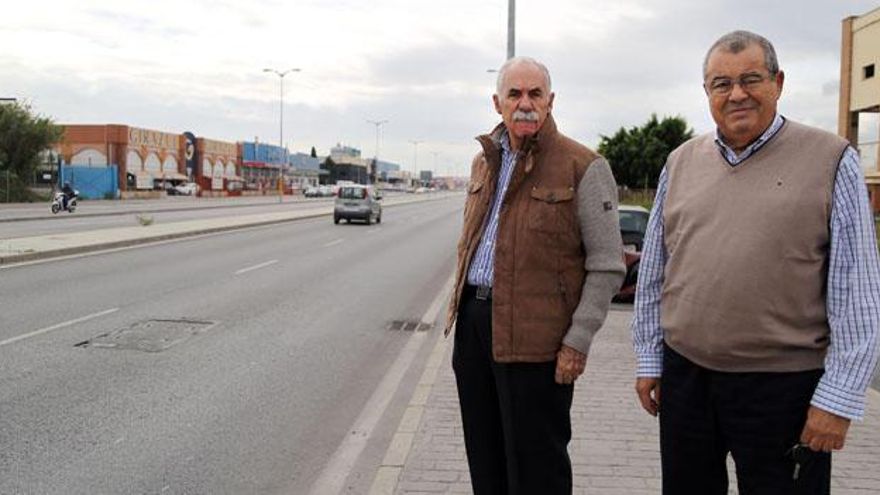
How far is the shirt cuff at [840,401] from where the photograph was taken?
2.35m

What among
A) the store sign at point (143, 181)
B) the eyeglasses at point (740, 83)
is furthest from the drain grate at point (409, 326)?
the store sign at point (143, 181)

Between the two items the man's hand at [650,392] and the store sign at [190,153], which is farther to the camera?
the store sign at [190,153]

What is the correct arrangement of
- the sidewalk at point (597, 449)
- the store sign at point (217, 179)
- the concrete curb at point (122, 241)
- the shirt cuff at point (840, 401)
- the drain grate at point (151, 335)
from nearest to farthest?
the shirt cuff at point (840, 401) < the sidewalk at point (597, 449) < the drain grate at point (151, 335) < the concrete curb at point (122, 241) < the store sign at point (217, 179)

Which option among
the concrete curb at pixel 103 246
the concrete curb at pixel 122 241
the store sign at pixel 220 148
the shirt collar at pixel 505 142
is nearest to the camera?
the shirt collar at pixel 505 142

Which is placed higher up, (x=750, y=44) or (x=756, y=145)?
(x=750, y=44)

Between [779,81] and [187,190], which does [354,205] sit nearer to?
[779,81]

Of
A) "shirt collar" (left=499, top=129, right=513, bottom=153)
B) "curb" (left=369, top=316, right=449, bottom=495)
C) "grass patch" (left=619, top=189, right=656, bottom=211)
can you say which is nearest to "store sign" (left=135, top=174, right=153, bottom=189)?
"grass patch" (left=619, top=189, right=656, bottom=211)

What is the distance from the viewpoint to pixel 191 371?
24.3 feet

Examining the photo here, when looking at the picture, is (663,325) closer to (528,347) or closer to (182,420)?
(528,347)

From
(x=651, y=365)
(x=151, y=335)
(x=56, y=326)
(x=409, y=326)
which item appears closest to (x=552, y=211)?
(x=651, y=365)

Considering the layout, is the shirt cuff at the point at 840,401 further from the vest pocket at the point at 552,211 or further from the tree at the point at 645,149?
the tree at the point at 645,149

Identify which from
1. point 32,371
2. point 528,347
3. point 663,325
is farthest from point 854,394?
point 32,371

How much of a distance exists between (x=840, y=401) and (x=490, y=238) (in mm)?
1339

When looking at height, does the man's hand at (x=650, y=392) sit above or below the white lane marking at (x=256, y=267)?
above
